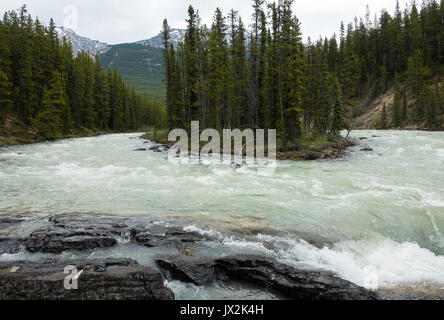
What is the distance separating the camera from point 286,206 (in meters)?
9.45

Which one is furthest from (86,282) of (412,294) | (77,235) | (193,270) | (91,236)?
(412,294)

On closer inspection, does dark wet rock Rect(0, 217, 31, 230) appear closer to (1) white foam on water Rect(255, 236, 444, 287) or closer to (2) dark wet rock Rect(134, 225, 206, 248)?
(2) dark wet rock Rect(134, 225, 206, 248)

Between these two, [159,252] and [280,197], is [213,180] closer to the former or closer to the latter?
[280,197]

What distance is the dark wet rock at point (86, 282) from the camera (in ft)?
12.7

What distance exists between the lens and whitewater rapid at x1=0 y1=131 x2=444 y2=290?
19.7 feet

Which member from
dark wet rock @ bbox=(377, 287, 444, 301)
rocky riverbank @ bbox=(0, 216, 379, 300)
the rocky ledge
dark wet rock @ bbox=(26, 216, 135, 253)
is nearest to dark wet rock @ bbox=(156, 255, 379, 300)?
rocky riverbank @ bbox=(0, 216, 379, 300)

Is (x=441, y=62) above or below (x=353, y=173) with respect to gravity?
above

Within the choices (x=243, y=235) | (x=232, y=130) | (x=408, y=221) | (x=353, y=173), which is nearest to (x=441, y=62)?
(x=232, y=130)

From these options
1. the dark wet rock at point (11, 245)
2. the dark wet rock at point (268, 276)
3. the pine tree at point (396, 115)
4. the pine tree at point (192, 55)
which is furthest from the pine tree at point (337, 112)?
the pine tree at point (396, 115)

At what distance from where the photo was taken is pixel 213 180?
13734mm

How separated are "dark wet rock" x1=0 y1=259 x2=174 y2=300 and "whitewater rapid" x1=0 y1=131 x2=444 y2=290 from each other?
2.99 ft

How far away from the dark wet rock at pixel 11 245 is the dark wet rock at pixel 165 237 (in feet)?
8.11
